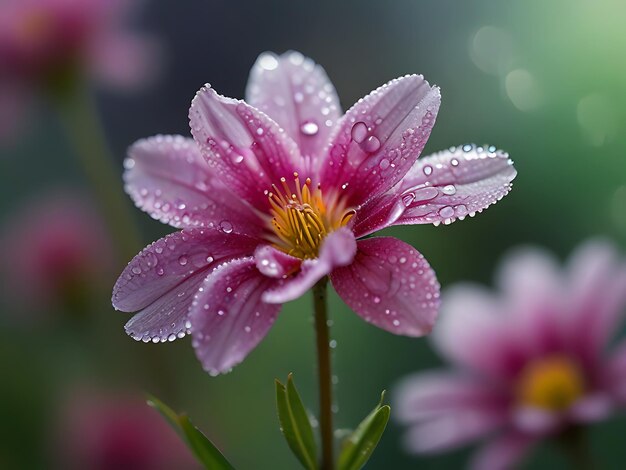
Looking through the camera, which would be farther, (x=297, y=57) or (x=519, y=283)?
(x=519, y=283)

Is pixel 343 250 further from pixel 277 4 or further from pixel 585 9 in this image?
pixel 277 4

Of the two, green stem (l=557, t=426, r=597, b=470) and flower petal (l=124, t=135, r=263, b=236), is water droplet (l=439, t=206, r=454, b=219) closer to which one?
flower petal (l=124, t=135, r=263, b=236)

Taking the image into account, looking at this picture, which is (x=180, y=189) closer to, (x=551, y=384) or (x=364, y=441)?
(x=364, y=441)

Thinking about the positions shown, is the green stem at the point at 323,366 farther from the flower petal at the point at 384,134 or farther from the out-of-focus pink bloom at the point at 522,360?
the out-of-focus pink bloom at the point at 522,360

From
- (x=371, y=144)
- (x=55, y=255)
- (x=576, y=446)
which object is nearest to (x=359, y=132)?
(x=371, y=144)

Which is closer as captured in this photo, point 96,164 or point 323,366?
point 323,366

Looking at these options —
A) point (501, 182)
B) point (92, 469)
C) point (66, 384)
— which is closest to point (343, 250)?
point (501, 182)
